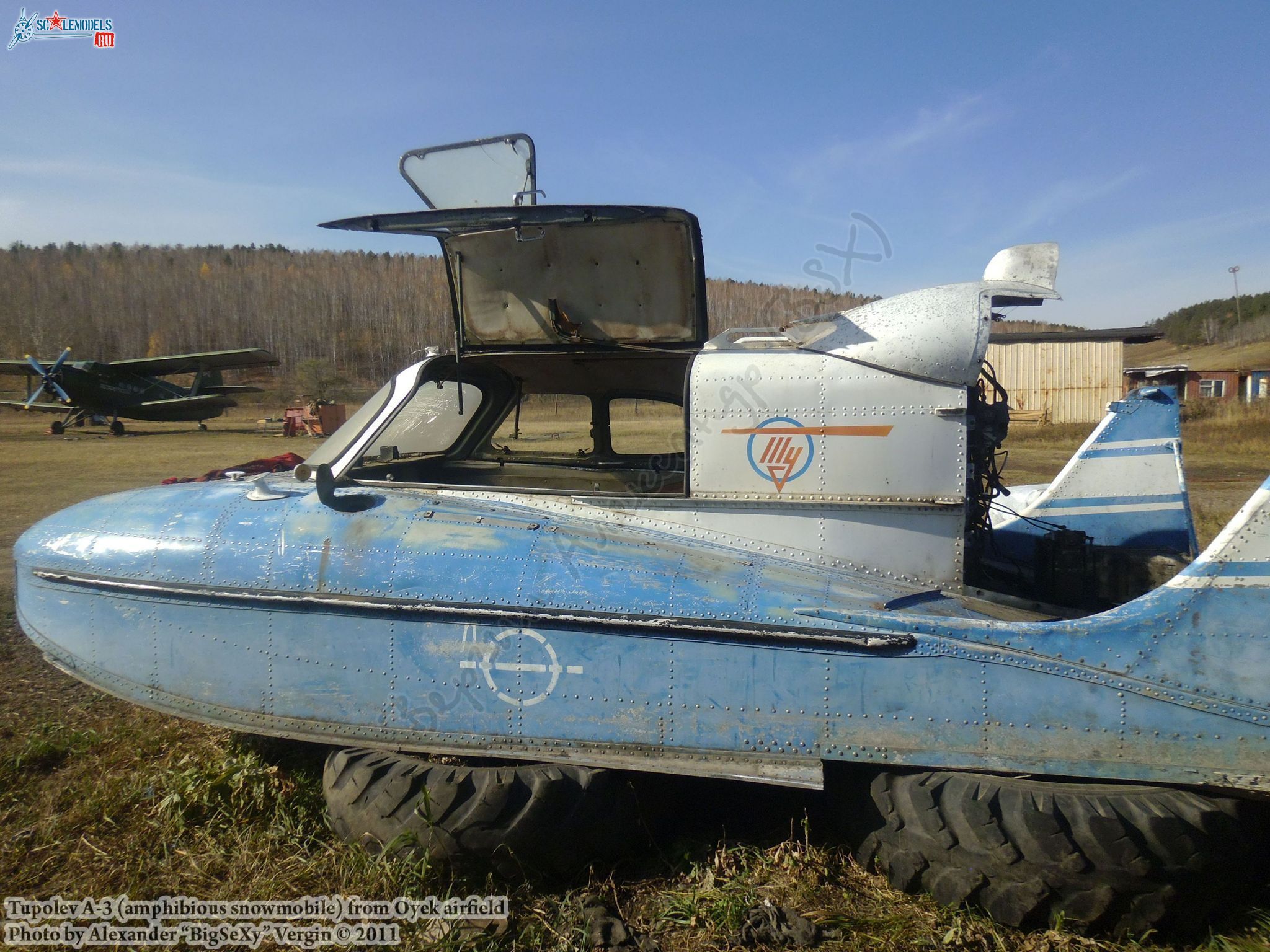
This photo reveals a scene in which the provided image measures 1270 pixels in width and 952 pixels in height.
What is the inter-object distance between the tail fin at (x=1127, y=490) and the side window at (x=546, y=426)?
268 cm

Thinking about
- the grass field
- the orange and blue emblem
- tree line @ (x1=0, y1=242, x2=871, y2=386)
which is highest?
tree line @ (x1=0, y1=242, x2=871, y2=386)

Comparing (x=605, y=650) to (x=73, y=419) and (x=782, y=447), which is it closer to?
(x=782, y=447)

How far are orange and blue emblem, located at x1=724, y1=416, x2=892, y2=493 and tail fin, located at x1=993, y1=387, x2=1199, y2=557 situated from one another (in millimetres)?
1928

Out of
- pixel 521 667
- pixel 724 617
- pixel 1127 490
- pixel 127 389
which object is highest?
pixel 127 389

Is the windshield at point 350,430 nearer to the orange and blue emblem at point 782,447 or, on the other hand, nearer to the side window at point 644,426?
the side window at point 644,426

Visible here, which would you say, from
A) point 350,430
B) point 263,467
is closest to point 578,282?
point 350,430

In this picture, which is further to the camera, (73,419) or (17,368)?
(73,419)

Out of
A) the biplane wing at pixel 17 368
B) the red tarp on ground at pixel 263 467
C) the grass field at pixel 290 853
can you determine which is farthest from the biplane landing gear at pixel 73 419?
the grass field at pixel 290 853

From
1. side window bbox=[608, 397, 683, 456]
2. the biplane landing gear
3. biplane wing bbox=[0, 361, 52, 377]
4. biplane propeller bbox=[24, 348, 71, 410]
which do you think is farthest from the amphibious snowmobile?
biplane wing bbox=[0, 361, 52, 377]

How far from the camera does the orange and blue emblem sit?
3.27 meters

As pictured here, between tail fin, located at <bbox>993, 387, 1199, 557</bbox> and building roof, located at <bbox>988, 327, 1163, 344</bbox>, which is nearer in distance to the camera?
tail fin, located at <bbox>993, 387, 1199, 557</bbox>

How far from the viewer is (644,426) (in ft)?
15.2

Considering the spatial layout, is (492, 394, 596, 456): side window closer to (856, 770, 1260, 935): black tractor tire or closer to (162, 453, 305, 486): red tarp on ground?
(162, 453, 305, 486): red tarp on ground

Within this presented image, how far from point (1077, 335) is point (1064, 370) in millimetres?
1362
